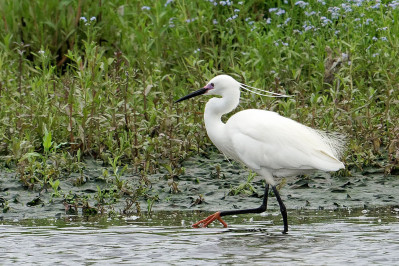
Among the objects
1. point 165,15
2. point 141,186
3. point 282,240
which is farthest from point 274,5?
point 282,240

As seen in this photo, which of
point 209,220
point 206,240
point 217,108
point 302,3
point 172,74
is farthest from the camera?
point 302,3

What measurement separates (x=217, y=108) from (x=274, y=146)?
59 cm

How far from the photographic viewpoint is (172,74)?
32.7 feet

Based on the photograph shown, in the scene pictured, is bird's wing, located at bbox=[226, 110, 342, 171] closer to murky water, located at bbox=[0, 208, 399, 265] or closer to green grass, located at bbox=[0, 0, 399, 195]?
murky water, located at bbox=[0, 208, 399, 265]

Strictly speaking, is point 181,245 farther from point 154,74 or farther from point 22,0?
point 22,0

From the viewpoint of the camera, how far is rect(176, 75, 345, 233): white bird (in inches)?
258

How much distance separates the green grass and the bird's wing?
1139mm

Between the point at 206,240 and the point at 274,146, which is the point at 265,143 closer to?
the point at 274,146

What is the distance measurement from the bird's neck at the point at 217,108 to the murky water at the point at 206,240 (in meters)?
0.75

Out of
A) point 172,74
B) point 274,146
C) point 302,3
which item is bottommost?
point 274,146

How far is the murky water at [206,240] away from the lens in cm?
535

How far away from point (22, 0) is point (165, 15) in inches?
74.1

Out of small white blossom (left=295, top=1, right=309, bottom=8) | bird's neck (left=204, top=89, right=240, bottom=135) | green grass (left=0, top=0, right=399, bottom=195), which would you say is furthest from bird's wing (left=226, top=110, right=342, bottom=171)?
small white blossom (left=295, top=1, right=309, bottom=8)

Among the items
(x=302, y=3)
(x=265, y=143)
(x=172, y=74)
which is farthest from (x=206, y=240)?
(x=302, y=3)
